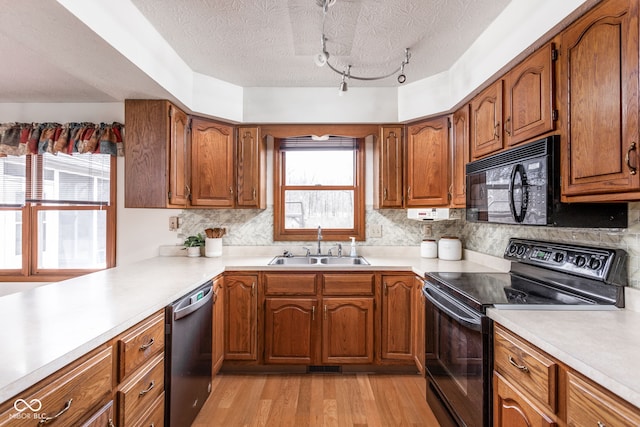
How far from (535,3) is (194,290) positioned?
7.63 ft

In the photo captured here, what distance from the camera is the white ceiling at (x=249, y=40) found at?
1.47m

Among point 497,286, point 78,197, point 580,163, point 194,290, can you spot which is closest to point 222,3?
point 194,290

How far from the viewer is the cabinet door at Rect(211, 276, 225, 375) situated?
2158 mm

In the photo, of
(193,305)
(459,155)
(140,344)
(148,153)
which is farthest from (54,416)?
(459,155)

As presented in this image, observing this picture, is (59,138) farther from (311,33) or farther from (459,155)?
(459,155)

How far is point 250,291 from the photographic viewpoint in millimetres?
2350

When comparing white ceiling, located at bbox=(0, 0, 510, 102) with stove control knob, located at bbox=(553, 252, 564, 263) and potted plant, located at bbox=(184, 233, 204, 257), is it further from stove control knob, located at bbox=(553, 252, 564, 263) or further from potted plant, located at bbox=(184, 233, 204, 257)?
stove control knob, located at bbox=(553, 252, 564, 263)

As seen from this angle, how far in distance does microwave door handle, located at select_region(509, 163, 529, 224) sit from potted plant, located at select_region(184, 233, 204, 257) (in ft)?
7.88

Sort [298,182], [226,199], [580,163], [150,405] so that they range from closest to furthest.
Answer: [580,163] → [150,405] → [226,199] → [298,182]

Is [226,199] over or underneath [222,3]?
underneath

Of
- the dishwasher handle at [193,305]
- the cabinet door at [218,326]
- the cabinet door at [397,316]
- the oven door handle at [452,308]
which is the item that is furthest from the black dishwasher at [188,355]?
the oven door handle at [452,308]

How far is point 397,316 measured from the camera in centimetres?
235

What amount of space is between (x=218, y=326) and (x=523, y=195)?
6.88 feet

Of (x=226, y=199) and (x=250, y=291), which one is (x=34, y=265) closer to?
(x=226, y=199)
